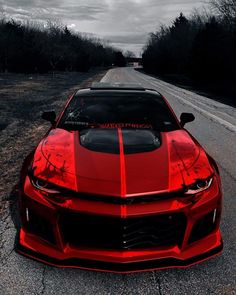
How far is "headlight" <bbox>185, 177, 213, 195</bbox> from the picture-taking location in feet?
9.99

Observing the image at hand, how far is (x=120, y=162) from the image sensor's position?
10.7 feet

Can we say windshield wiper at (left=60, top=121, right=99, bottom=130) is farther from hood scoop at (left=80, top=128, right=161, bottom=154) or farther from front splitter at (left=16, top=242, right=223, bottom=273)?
front splitter at (left=16, top=242, right=223, bottom=273)

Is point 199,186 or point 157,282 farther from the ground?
point 199,186

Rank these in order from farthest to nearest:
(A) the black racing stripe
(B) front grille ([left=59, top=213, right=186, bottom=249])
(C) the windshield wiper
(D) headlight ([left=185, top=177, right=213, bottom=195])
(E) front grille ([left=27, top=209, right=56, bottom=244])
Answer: (C) the windshield wiper
(A) the black racing stripe
(D) headlight ([left=185, top=177, right=213, bottom=195])
(E) front grille ([left=27, top=209, right=56, bottom=244])
(B) front grille ([left=59, top=213, right=186, bottom=249])

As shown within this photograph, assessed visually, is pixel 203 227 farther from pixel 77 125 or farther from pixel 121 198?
pixel 77 125

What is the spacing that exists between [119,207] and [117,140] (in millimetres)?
Result: 1079

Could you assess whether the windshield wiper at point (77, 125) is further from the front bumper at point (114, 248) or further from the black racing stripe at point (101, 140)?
the front bumper at point (114, 248)

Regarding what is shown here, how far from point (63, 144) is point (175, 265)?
1.60 metres

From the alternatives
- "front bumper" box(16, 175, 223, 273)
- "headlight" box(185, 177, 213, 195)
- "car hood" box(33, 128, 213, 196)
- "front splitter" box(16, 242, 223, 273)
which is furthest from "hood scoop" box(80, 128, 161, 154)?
"front splitter" box(16, 242, 223, 273)

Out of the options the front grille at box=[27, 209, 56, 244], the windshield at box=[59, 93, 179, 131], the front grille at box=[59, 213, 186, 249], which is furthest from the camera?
the windshield at box=[59, 93, 179, 131]

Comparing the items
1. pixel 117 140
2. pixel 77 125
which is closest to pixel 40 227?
pixel 117 140

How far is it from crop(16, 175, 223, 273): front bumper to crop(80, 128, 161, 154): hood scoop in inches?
30.6

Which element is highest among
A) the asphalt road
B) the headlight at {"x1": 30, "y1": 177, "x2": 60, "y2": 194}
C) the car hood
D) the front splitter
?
the car hood

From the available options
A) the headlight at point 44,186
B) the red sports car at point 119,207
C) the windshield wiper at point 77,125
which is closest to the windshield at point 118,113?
the windshield wiper at point 77,125
